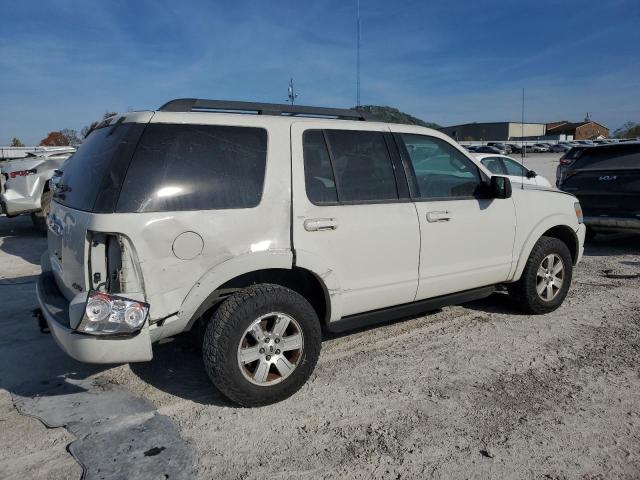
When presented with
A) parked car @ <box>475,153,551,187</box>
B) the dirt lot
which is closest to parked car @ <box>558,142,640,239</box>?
parked car @ <box>475,153,551,187</box>

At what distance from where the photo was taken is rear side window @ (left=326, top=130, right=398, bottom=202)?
12.1 feet

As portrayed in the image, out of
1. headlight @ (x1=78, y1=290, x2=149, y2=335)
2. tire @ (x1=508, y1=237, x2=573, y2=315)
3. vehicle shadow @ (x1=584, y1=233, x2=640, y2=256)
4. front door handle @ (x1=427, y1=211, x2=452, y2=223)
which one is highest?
front door handle @ (x1=427, y1=211, x2=452, y2=223)

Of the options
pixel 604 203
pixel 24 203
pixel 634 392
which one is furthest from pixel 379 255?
pixel 24 203

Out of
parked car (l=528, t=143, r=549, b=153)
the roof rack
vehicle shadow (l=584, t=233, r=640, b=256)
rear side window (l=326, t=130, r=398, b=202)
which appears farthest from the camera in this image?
parked car (l=528, t=143, r=549, b=153)

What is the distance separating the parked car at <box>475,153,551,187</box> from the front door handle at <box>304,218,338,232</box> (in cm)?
849

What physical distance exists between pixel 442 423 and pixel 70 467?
6.94 ft

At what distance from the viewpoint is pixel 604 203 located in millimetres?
7887

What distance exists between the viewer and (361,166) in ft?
12.5

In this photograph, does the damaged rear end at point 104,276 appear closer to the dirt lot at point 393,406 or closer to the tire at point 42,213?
the dirt lot at point 393,406

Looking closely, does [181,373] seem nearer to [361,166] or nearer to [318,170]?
[318,170]

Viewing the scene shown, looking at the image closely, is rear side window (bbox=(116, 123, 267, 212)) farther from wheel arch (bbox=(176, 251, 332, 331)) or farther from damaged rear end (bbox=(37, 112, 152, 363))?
wheel arch (bbox=(176, 251, 332, 331))

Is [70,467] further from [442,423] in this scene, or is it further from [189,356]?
[442,423]

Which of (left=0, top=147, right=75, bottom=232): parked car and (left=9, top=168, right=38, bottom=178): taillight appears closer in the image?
(left=0, top=147, right=75, bottom=232): parked car

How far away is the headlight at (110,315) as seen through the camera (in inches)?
109
